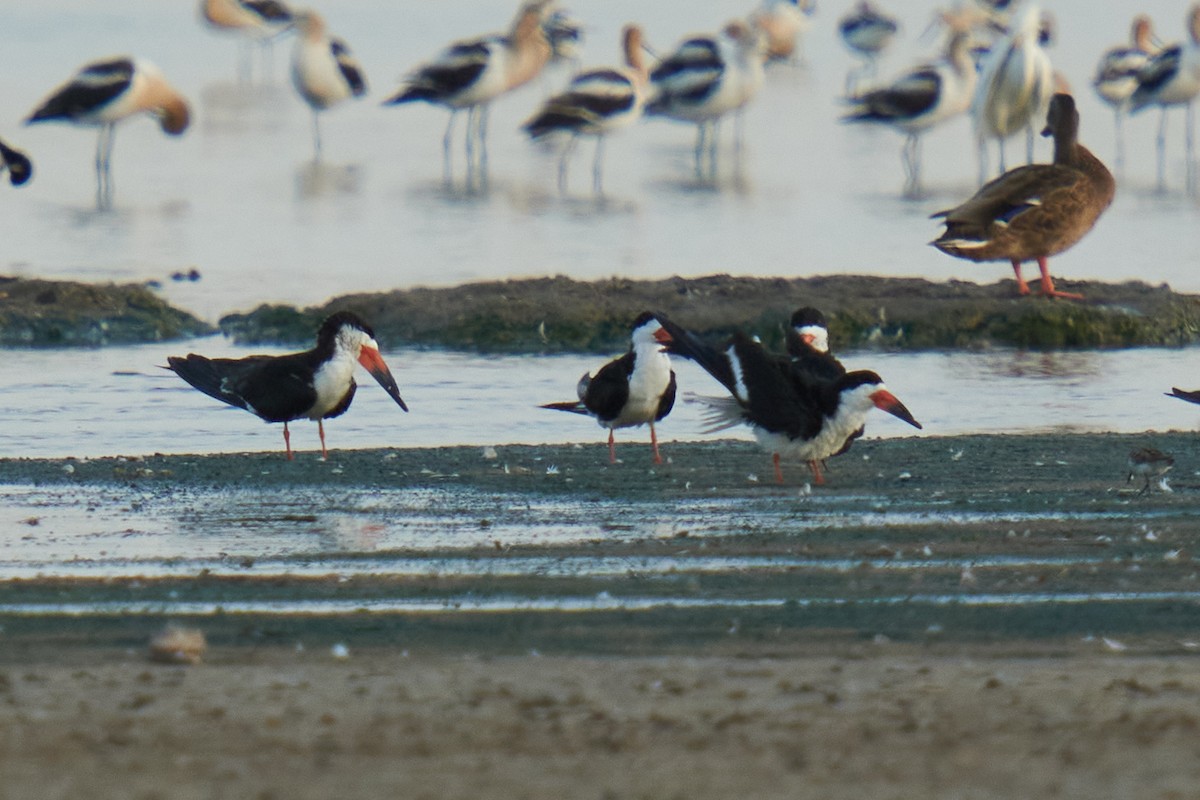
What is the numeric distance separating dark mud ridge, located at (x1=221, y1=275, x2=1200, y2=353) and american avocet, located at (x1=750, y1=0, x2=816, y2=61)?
2503 centimetres

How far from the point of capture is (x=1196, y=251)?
1948 cm

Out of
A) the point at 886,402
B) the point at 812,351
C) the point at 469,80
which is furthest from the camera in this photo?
the point at 469,80

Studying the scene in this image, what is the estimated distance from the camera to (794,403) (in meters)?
8.95

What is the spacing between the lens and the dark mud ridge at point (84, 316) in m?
14.3

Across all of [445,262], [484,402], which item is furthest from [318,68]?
[484,402]

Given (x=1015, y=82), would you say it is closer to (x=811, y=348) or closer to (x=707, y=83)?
(x=707, y=83)

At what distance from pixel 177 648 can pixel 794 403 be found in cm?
363

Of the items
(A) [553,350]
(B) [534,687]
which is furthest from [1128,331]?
(B) [534,687]

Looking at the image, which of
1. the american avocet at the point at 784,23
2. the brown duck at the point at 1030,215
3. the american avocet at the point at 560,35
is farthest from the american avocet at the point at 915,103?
the american avocet at the point at 784,23

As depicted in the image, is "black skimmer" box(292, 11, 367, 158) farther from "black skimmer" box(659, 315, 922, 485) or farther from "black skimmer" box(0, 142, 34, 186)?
"black skimmer" box(659, 315, 922, 485)

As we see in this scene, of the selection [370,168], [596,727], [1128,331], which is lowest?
[596,727]

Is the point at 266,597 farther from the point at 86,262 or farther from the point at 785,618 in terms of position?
the point at 86,262

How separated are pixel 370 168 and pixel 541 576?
20.7 meters

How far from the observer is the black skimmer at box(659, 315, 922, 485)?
8891mm
